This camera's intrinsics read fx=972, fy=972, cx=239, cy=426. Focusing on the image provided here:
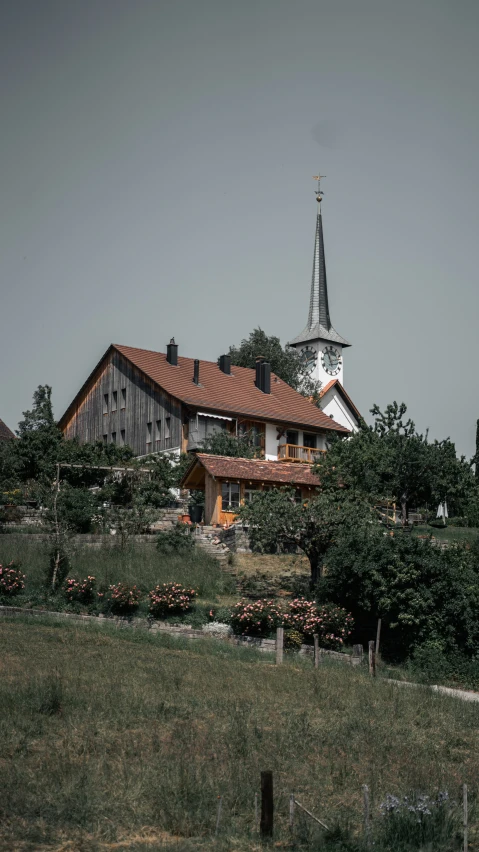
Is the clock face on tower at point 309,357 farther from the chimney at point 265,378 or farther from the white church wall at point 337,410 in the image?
the chimney at point 265,378

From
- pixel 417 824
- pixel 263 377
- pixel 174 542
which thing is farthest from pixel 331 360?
pixel 417 824

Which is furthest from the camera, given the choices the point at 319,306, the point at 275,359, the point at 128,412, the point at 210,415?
the point at 319,306

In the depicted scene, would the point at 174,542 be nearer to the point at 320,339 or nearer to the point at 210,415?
the point at 210,415

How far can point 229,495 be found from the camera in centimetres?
4203

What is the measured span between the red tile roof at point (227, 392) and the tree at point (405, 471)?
12616 mm

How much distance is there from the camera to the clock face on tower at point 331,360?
87.3 metres

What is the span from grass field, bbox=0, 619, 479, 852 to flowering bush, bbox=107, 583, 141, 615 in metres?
5.55

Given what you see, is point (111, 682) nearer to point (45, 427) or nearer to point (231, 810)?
point (231, 810)

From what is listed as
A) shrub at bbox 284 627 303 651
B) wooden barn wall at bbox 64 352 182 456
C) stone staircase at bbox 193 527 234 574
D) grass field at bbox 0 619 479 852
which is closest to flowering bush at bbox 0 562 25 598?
grass field at bbox 0 619 479 852

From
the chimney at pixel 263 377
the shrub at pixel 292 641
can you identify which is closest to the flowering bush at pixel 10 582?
the shrub at pixel 292 641

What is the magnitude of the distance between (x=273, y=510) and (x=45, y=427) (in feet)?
69.2

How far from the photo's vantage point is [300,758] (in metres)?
14.9

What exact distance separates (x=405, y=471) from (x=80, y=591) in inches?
707

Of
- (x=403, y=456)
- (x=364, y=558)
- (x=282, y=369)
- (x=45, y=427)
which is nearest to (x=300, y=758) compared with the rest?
(x=364, y=558)
